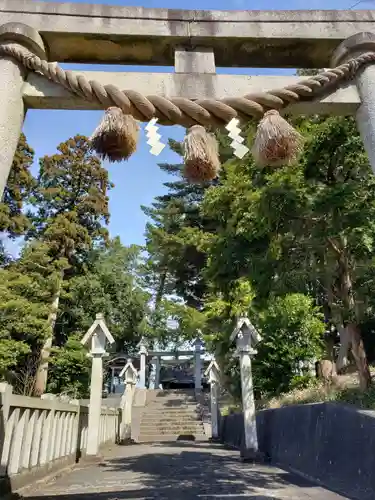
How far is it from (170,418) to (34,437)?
14.1 m

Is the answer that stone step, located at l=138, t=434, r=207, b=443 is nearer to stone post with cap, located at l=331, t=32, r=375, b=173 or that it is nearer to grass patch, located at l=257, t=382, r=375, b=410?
grass patch, located at l=257, t=382, r=375, b=410

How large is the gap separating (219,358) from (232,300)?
452cm

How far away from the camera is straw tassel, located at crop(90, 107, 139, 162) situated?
7.81ft

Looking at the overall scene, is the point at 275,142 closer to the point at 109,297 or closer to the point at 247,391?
the point at 247,391

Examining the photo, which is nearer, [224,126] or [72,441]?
[224,126]

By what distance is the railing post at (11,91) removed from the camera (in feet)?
8.48

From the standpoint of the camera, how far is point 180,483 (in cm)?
502

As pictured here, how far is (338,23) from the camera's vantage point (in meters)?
3.04

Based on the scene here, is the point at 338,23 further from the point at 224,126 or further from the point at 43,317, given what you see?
the point at 43,317

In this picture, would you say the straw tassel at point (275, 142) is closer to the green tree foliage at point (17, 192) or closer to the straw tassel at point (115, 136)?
the straw tassel at point (115, 136)

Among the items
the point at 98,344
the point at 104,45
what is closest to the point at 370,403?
the point at 104,45

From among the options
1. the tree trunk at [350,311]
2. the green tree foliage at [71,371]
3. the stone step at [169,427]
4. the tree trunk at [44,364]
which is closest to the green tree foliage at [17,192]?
the tree trunk at [44,364]

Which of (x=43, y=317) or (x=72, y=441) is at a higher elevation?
(x=43, y=317)

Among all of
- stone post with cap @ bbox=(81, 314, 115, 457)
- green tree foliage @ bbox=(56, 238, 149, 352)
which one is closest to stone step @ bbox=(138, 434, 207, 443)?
green tree foliage @ bbox=(56, 238, 149, 352)
